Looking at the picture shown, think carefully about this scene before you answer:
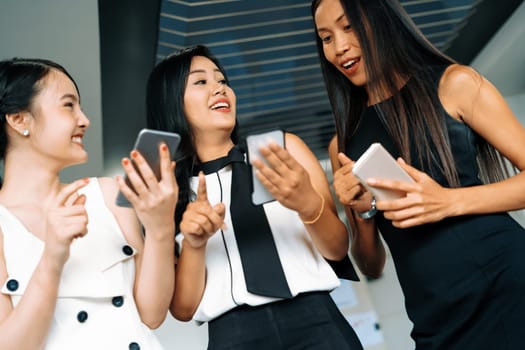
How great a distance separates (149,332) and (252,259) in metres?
0.34

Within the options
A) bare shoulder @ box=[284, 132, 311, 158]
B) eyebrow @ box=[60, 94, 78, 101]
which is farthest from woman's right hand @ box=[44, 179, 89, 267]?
bare shoulder @ box=[284, 132, 311, 158]

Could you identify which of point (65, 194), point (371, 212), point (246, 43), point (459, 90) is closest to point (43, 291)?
point (65, 194)

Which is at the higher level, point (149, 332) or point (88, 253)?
point (88, 253)

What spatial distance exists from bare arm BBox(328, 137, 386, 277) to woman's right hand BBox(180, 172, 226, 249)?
35cm

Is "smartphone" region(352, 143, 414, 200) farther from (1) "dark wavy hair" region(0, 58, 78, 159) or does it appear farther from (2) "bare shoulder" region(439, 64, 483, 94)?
(1) "dark wavy hair" region(0, 58, 78, 159)

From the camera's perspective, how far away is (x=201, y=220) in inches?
58.0

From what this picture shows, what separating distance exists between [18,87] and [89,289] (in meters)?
0.63

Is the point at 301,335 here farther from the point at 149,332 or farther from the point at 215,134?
the point at 215,134

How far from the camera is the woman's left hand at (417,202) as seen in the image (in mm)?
1423

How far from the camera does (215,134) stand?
71.9 inches

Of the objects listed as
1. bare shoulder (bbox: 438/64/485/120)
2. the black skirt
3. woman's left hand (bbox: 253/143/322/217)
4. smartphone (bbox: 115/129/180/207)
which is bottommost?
the black skirt

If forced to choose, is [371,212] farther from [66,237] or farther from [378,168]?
[66,237]

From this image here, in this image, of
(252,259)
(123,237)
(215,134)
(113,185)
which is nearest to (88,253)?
(123,237)

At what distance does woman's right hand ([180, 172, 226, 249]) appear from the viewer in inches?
58.2
